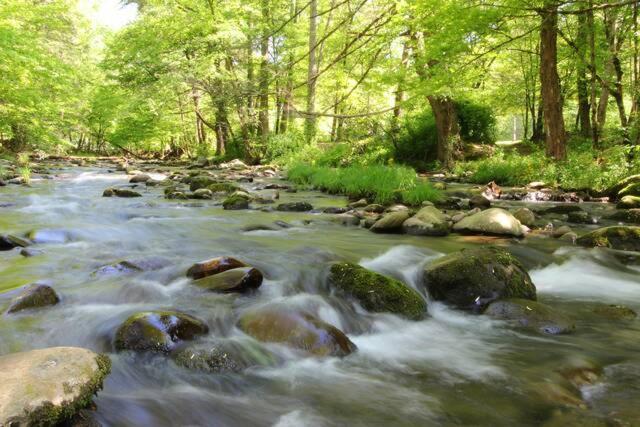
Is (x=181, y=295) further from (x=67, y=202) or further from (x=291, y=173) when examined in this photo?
(x=291, y=173)

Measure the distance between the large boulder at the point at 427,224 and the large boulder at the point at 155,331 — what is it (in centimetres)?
448

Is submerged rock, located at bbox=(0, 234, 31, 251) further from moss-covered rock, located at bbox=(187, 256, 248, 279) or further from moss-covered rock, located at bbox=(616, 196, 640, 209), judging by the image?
moss-covered rock, located at bbox=(616, 196, 640, 209)

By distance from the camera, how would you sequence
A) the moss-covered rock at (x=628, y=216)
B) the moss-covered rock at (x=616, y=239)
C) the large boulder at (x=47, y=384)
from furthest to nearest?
the moss-covered rock at (x=628, y=216) < the moss-covered rock at (x=616, y=239) < the large boulder at (x=47, y=384)

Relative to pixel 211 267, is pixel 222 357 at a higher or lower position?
lower

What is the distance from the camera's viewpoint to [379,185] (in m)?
10.5

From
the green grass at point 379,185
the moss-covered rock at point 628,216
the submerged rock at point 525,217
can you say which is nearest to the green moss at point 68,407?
the submerged rock at point 525,217

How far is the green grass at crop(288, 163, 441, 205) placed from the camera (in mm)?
9758

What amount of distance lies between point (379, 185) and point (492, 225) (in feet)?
12.6

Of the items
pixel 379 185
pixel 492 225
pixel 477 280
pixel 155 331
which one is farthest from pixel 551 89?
pixel 155 331

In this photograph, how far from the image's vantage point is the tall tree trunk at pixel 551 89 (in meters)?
11.0

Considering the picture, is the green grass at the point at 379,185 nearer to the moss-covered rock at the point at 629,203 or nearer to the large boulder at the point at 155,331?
the moss-covered rock at the point at 629,203

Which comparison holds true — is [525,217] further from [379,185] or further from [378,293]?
[378,293]

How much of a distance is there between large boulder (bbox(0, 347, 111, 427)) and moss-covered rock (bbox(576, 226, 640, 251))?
6.18 metres

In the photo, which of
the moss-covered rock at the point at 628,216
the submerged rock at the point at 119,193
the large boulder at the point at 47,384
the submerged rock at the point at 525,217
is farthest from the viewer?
the submerged rock at the point at 119,193
